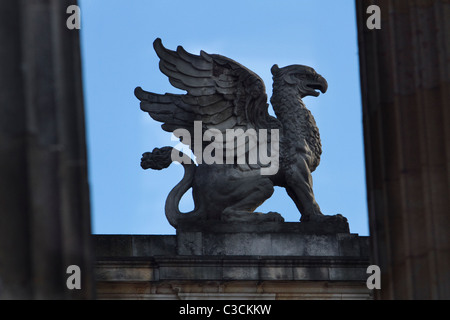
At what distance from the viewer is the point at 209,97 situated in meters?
21.9

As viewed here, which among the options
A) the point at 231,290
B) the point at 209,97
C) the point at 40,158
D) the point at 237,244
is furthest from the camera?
the point at 209,97

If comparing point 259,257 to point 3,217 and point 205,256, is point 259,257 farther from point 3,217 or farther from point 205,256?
point 3,217

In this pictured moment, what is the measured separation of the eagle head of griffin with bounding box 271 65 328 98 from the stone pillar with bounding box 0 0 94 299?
39.2 feet

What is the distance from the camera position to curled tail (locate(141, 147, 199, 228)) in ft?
70.0

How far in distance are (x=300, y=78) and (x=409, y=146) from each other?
34.9 ft

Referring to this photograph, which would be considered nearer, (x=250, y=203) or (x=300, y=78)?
(x=250, y=203)

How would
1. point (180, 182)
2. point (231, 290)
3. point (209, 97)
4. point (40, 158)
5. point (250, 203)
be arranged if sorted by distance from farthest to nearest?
→ point (209, 97)
point (180, 182)
point (250, 203)
point (231, 290)
point (40, 158)

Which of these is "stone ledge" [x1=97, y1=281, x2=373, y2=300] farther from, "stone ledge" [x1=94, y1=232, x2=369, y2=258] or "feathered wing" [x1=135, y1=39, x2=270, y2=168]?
"feathered wing" [x1=135, y1=39, x2=270, y2=168]

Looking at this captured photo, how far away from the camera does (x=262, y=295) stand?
782 inches

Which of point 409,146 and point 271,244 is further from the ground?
point 271,244

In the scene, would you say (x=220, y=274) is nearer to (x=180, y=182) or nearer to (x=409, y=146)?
(x=180, y=182)

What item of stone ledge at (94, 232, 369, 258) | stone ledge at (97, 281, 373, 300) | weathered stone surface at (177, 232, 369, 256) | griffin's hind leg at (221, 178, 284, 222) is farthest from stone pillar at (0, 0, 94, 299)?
griffin's hind leg at (221, 178, 284, 222)

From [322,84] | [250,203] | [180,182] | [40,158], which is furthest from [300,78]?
[40,158]

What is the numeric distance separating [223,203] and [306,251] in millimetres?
1723
